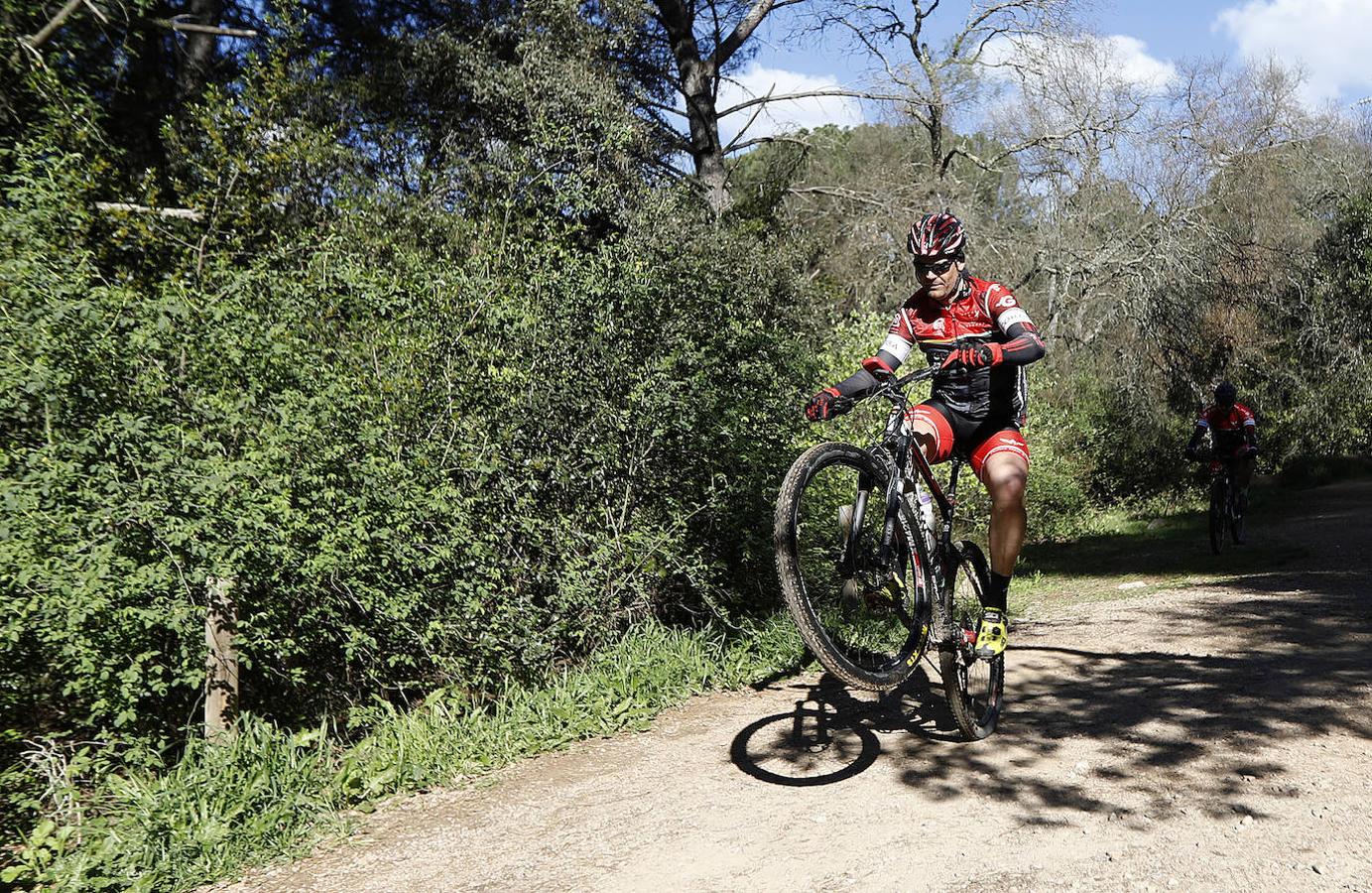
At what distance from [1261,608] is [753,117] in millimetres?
16131

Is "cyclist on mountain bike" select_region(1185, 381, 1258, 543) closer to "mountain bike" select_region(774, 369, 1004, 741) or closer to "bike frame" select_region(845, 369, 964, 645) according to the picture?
"mountain bike" select_region(774, 369, 1004, 741)

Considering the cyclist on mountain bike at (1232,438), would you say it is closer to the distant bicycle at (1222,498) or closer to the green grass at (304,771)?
the distant bicycle at (1222,498)

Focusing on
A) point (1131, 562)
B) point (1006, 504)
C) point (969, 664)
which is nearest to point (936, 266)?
point (1006, 504)

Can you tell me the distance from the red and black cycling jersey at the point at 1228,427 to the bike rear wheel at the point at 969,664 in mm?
9292

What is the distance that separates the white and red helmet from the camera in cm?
483

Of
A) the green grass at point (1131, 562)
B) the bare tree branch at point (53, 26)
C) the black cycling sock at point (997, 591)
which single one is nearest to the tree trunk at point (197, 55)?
the bare tree branch at point (53, 26)

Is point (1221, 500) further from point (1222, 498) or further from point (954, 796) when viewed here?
point (954, 796)

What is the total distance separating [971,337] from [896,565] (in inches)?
43.5

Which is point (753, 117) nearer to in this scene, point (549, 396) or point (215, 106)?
point (215, 106)

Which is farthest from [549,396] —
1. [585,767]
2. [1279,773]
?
[1279,773]

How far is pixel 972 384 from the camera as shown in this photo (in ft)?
16.1

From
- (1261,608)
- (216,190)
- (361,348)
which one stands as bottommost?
(1261,608)

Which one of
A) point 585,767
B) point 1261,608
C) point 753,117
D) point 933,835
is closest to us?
point 933,835

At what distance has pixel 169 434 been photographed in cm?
560
